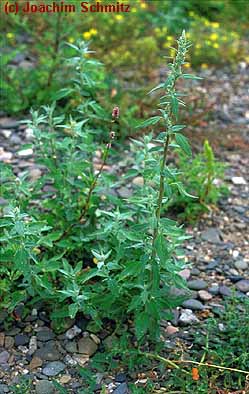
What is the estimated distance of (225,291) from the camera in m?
3.42

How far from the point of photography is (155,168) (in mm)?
2627

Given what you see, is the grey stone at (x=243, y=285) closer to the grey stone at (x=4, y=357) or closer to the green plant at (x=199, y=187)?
the green plant at (x=199, y=187)

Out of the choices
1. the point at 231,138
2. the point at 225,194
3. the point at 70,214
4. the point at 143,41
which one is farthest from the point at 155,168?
the point at 143,41

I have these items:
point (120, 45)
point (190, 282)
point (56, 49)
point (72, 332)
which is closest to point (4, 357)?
point (72, 332)

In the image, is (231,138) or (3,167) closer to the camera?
(3,167)

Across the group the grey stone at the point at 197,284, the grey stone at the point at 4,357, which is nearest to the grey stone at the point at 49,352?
the grey stone at the point at 4,357

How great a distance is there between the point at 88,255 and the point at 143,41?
7.78ft

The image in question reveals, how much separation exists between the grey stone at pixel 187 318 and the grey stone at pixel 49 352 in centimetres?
56

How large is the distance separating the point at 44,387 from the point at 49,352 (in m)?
0.19

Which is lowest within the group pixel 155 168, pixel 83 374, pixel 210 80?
pixel 83 374

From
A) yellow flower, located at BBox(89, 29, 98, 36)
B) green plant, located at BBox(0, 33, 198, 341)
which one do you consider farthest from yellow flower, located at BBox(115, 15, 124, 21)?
green plant, located at BBox(0, 33, 198, 341)

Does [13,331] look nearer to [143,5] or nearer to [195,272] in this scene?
[195,272]

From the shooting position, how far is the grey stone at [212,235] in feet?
12.3

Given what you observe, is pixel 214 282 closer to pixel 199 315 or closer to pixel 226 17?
pixel 199 315
